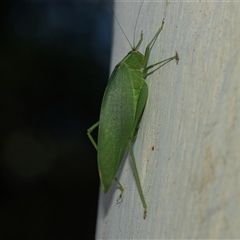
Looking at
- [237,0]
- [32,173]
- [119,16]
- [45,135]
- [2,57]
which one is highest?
[237,0]

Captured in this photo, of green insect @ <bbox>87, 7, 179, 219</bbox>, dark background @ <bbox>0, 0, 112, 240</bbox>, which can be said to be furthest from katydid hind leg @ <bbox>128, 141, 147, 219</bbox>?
dark background @ <bbox>0, 0, 112, 240</bbox>

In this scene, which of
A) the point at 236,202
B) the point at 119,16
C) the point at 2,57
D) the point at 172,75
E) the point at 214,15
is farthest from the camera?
the point at 2,57

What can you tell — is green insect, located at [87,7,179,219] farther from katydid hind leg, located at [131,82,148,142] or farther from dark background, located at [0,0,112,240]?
dark background, located at [0,0,112,240]

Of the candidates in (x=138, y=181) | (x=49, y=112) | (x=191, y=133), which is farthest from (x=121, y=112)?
(x=49, y=112)

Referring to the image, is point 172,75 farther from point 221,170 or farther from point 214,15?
point 221,170

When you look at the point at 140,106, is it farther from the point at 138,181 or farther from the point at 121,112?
the point at 138,181

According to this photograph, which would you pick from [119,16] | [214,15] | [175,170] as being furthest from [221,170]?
[119,16]
